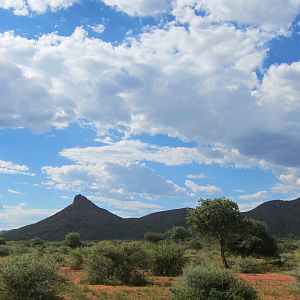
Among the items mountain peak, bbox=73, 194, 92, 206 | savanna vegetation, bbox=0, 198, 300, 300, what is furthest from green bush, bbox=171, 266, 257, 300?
mountain peak, bbox=73, 194, 92, 206

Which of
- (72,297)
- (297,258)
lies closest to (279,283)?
(72,297)

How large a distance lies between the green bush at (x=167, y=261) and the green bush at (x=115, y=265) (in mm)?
2926

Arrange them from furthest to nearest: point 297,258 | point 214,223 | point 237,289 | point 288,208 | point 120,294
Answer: point 288,208 < point 297,258 < point 214,223 < point 120,294 < point 237,289

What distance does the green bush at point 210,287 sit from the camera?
1670 cm

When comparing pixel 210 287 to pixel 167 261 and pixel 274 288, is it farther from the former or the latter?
pixel 167 261

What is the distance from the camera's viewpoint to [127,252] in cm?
2748

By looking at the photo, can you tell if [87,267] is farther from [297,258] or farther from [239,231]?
[297,258]

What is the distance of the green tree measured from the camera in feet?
146

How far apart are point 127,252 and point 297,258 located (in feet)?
80.2

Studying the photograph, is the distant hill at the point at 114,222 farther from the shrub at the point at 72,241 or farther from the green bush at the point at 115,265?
the green bush at the point at 115,265

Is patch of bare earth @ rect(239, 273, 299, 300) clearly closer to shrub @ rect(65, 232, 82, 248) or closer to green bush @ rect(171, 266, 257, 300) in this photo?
green bush @ rect(171, 266, 257, 300)

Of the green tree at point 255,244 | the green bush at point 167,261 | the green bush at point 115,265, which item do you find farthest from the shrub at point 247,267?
the green bush at point 115,265

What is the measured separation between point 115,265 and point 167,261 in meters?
4.90

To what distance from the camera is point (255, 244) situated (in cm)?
4544
